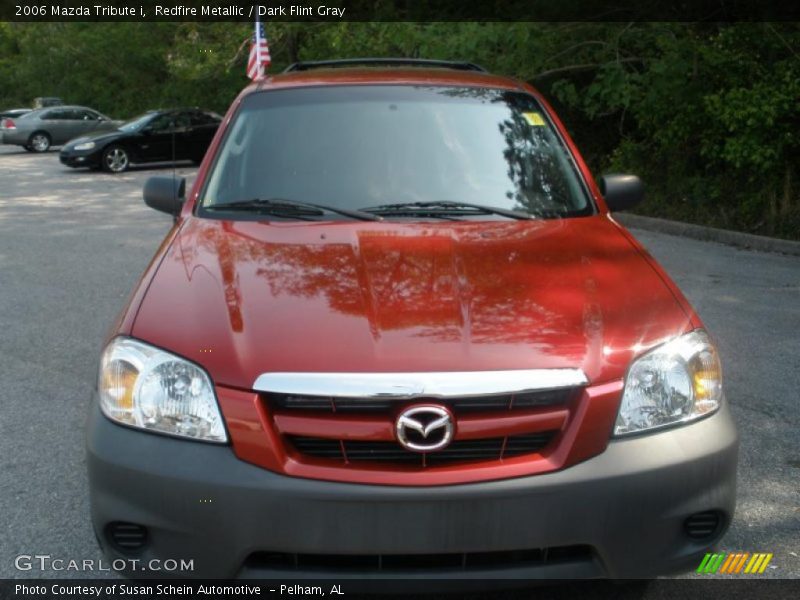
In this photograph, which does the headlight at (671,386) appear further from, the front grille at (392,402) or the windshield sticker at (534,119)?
the windshield sticker at (534,119)

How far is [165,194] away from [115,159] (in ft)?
67.0

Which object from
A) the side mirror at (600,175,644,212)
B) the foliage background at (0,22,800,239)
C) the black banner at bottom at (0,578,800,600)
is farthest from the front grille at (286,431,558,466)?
the foliage background at (0,22,800,239)

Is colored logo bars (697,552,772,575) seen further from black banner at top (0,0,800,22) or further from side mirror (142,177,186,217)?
black banner at top (0,0,800,22)

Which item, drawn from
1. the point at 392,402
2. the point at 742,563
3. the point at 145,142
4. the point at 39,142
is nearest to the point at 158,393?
the point at 392,402

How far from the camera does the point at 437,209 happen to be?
389cm

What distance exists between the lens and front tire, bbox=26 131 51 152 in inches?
1252

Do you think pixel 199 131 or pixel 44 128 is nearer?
pixel 199 131

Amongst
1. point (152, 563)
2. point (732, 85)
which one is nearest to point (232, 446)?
point (152, 563)

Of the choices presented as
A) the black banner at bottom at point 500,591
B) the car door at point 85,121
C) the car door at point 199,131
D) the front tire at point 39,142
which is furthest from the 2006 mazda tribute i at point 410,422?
the car door at point 85,121

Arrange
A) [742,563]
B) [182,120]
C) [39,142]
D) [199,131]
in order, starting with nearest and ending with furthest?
[742,563], [182,120], [199,131], [39,142]

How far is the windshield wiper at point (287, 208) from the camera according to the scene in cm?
385

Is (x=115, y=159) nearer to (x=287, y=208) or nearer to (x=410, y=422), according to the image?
(x=287, y=208)

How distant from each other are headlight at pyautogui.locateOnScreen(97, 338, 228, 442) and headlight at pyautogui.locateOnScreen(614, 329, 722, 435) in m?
1.13

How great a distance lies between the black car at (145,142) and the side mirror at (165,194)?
19128 mm
